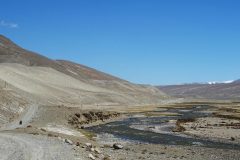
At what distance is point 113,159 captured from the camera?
3525 centimetres

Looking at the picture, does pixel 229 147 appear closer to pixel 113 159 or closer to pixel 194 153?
pixel 194 153

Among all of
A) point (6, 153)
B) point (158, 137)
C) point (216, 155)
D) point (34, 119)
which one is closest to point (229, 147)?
point (216, 155)

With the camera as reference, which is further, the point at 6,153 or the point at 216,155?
the point at 216,155

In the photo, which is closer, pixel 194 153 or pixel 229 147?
pixel 194 153

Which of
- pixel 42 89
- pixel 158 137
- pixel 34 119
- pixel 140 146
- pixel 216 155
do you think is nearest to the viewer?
pixel 216 155

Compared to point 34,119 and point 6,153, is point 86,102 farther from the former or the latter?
point 6,153

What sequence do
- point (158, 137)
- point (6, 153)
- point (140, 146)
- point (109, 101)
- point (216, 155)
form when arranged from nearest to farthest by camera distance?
point (6, 153) < point (216, 155) < point (140, 146) < point (158, 137) < point (109, 101)

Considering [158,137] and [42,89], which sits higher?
[42,89]

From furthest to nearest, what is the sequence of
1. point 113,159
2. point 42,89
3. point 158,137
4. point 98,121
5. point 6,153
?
point 42,89 → point 98,121 → point 158,137 → point 113,159 → point 6,153

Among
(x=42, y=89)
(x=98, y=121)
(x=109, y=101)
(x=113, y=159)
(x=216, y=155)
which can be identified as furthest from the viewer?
(x=109, y=101)

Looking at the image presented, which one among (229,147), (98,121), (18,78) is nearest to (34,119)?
(98,121)

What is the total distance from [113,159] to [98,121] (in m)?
56.6

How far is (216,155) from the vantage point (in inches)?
1667

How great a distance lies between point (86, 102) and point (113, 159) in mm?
121049
